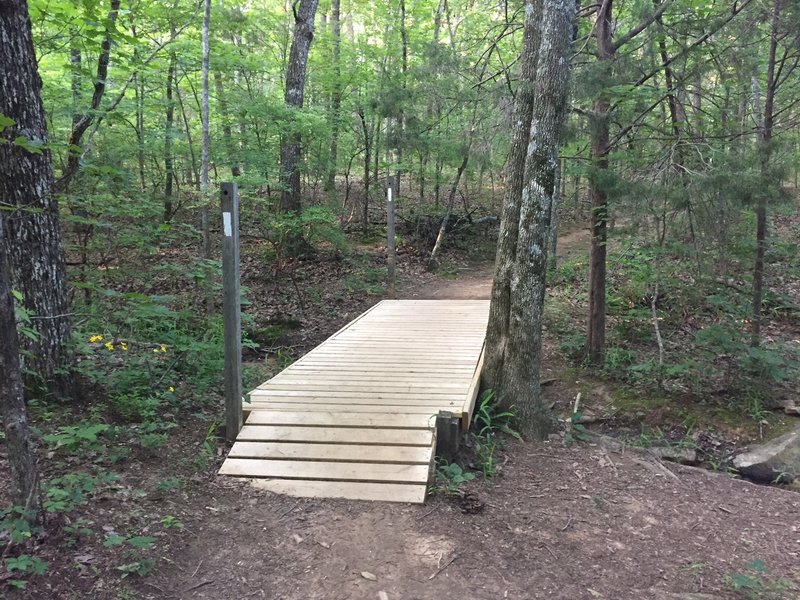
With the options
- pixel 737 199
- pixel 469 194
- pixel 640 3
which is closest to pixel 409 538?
pixel 737 199

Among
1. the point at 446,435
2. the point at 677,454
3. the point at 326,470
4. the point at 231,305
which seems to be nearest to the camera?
the point at 326,470

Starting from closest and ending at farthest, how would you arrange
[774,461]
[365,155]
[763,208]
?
[774,461] < [763,208] < [365,155]

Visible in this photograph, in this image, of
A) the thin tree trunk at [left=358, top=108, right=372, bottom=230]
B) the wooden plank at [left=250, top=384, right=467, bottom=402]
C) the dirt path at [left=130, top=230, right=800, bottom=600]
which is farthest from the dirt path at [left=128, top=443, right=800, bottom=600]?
the thin tree trunk at [left=358, top=108, right=372, bottom=230]

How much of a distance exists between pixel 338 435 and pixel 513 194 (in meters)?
2.92

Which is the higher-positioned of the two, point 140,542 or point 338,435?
point 338,435

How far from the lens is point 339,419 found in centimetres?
471

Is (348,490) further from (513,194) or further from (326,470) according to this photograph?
(513,194)

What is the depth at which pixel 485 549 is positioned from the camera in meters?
3.41

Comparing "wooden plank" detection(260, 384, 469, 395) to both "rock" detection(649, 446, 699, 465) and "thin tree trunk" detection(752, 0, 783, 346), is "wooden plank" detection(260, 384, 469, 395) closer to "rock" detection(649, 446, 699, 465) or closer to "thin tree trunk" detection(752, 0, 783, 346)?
"rock" detection(649, 446, 699, 465)

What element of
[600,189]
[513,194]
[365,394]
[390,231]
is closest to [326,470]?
[365,394]

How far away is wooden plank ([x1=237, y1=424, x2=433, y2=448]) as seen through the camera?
436 centimetres

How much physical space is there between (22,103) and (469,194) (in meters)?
17.5

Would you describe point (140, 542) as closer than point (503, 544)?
Yes

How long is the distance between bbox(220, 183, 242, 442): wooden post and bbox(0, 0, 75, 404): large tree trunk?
1209mm
